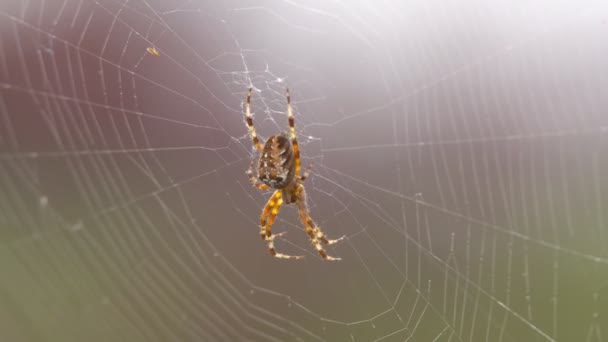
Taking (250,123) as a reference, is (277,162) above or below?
below

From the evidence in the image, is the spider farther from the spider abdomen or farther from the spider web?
the spider web

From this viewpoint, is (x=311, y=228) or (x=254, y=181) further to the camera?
(x=311, y=228)

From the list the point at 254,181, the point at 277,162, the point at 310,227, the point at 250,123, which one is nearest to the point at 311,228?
the point at 310,227

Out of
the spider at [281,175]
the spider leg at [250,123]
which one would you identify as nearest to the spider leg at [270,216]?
the spider at [281,175]

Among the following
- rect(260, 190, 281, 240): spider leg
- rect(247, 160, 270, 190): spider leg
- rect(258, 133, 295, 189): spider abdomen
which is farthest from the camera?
rect(260, 190, 281, 240): spider leg

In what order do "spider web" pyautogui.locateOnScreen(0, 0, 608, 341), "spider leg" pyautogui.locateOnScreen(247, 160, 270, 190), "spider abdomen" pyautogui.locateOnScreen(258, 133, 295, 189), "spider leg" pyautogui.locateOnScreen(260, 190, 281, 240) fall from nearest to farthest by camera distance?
"spider web" pyautogui.locateOnScreen(0, 0, 608, 341) < "spider abdomen" pyautogui.locateOnScreen(258, 133, 295, 189) < "spider leg" pyautogui.locateOnScreen(247, 160, 270, 190) < "spider leg" pyautogui.locateOnScreen(260, 190, 281, 240)

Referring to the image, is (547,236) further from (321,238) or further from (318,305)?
(321,238)

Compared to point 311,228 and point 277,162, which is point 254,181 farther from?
point 311,228

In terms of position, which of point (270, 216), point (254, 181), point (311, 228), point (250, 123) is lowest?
point (311, 228)

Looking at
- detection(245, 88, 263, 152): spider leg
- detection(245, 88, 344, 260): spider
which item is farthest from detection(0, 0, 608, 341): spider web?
detection(245, 88, 344, 260): spider
